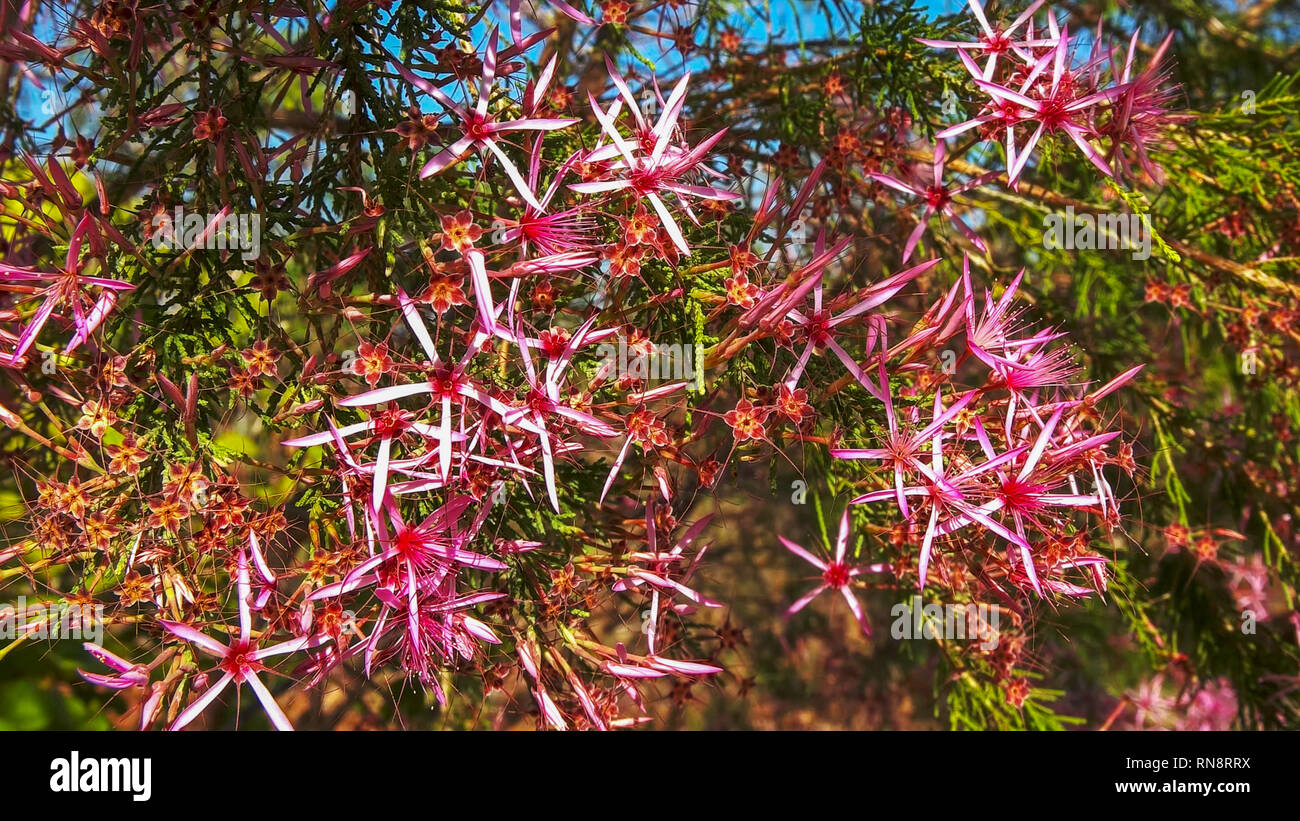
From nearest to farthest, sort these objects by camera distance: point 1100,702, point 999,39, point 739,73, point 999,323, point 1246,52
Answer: point 999,323 < point 999,39 < point 739,73 < point 1246,52 < point 1100,702

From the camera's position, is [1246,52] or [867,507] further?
[1246,52]

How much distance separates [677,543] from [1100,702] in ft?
11.7

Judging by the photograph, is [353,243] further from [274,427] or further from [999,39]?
[999,39]

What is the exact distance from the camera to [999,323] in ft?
5.85

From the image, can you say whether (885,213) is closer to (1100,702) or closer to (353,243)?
(353,243)

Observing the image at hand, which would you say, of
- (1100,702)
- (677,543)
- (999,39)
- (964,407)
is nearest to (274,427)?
(677,543)

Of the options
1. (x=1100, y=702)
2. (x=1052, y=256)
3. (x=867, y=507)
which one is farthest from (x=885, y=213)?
(x=1100, y=702)

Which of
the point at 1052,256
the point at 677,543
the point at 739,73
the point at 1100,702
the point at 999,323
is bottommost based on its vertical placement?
the point at 1100,702

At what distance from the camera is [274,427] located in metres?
1.67

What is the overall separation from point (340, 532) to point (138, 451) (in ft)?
1.40

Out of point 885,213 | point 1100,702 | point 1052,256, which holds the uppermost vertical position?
point 885,213

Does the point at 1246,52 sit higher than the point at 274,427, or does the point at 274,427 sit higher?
the point at 1246,52

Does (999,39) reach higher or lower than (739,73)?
lower
